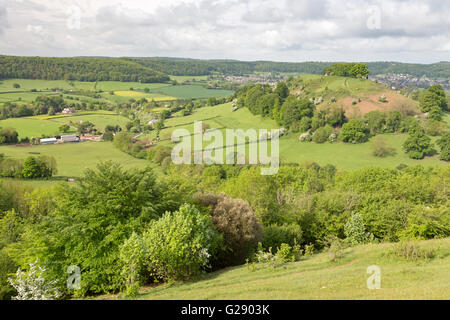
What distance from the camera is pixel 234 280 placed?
58.9ft

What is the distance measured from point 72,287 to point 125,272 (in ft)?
14.9

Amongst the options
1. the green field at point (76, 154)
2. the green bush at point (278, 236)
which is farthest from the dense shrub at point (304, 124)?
the green bush at point (278, 236)

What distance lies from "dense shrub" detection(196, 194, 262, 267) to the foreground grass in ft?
12.0

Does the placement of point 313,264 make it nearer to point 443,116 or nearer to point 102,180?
point 102,180

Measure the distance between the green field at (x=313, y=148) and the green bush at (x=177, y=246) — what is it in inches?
2450

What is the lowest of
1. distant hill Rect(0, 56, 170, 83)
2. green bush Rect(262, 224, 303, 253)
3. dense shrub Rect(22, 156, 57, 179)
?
dense shrub Rect(22, 156, 57, 179)

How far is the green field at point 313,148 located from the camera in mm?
77625

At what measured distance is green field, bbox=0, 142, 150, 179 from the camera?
80250 millimetres

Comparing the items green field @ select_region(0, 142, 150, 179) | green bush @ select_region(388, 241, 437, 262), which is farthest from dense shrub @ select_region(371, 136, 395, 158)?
green bush @ select_region(388, 241, 437, 262)

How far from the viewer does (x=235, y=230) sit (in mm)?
24469

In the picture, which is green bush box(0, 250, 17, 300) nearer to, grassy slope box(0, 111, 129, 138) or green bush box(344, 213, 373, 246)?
green bush box(344, 213, 373, 246)

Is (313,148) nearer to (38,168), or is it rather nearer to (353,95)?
(353,95)

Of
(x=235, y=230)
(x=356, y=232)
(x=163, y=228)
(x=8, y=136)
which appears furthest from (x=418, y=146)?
(x=8, y=136)

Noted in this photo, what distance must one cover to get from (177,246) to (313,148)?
77.0m
